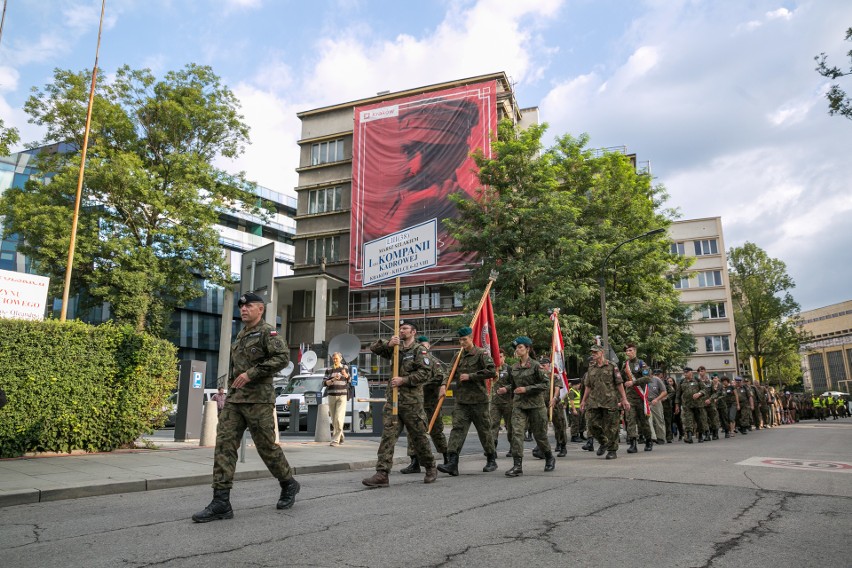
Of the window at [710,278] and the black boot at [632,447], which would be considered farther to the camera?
the window at [710,278]

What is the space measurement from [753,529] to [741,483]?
8.40 ft

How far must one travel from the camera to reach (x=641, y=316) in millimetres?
28578

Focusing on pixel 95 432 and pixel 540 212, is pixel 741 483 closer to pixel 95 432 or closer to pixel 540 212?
pixel 95 432

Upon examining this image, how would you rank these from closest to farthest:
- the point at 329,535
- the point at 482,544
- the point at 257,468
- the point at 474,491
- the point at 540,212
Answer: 1. the point at 482,544
2. the point at 329,535
3. the point at 474,491
4. the point at 257,468
5. the point at 540,212

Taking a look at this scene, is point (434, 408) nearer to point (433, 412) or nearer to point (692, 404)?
point (433, 412)

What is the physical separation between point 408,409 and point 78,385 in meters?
6.11

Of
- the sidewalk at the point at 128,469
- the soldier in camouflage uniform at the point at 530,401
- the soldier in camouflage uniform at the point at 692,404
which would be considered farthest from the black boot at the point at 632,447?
the sidewalk at the point at 128,469

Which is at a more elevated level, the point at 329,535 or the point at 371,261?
the point at 371,261

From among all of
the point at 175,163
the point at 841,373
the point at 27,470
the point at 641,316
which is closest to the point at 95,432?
the point at 27,470

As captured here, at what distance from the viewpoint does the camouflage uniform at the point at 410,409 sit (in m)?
7.34

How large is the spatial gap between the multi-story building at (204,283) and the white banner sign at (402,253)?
3542 centimetres

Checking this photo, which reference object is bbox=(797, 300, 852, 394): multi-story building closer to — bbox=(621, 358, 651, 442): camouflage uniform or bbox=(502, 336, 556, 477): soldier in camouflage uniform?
bbox=(621, 358, 651, 442): camouflage uniform

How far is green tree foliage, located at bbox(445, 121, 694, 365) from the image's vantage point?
25000 mm

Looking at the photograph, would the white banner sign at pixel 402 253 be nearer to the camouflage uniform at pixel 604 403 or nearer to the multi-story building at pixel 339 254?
the camouflage uniform at pixel 604 403
